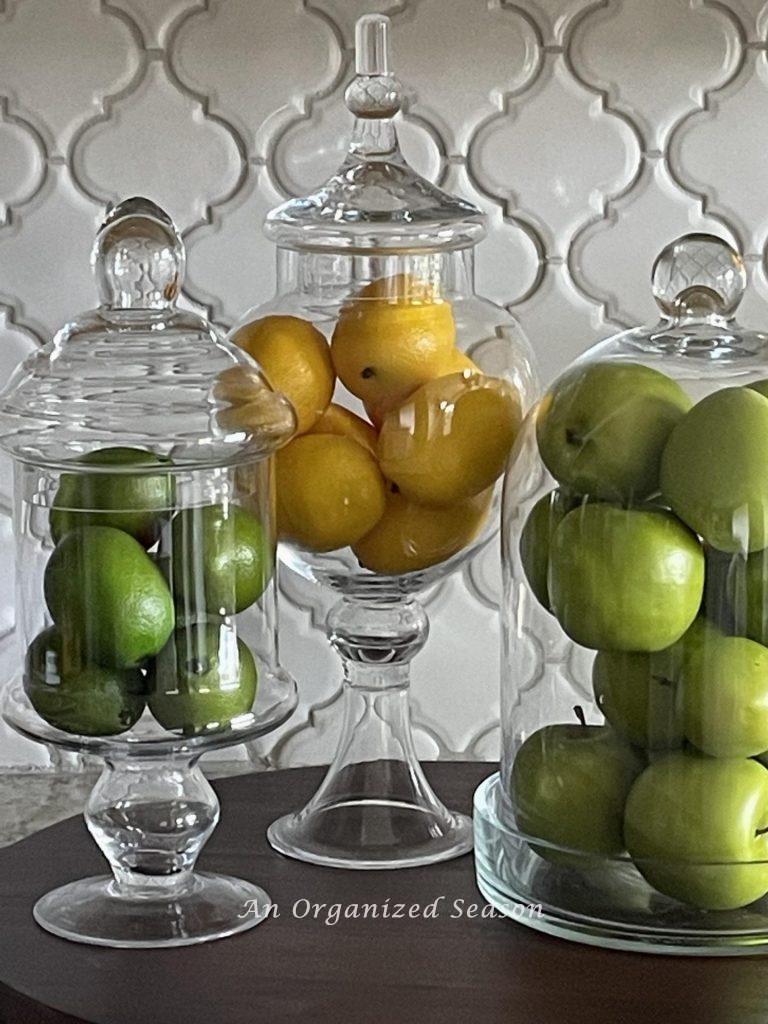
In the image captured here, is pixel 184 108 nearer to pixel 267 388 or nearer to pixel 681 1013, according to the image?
pixel 267 388

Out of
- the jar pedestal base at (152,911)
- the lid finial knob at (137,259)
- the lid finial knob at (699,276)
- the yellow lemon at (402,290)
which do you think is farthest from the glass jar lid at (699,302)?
the jar pedestal base at (152,911)

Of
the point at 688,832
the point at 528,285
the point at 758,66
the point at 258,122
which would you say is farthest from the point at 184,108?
the point at 688,832

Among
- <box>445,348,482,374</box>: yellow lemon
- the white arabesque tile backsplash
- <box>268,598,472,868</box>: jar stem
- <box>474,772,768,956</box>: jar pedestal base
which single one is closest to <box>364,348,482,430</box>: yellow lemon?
<box>445,348,482,374</box>: yellow lemon

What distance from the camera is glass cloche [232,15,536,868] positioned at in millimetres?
817

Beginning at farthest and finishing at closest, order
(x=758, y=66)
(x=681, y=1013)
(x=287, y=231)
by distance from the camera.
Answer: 1. (x=758, y=66)
2. (x=287, y=231)
3. (x=681, y=1013)

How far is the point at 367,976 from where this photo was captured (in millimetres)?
717

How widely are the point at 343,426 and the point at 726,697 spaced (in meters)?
0.23

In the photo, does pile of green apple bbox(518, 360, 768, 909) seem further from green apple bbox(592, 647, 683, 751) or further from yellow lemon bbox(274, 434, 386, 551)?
yellow lemon bbox(274, 434, 386, 551)

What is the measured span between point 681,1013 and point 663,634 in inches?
6.0

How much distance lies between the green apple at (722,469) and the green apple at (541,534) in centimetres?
5

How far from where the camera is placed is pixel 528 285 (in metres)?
1.16

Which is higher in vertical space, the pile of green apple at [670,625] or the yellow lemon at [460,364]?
the yellow lemon at [460,364]

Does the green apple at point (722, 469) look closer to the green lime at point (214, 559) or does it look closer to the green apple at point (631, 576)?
the green apple at point (631, 576)

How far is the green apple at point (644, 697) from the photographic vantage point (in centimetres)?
73
